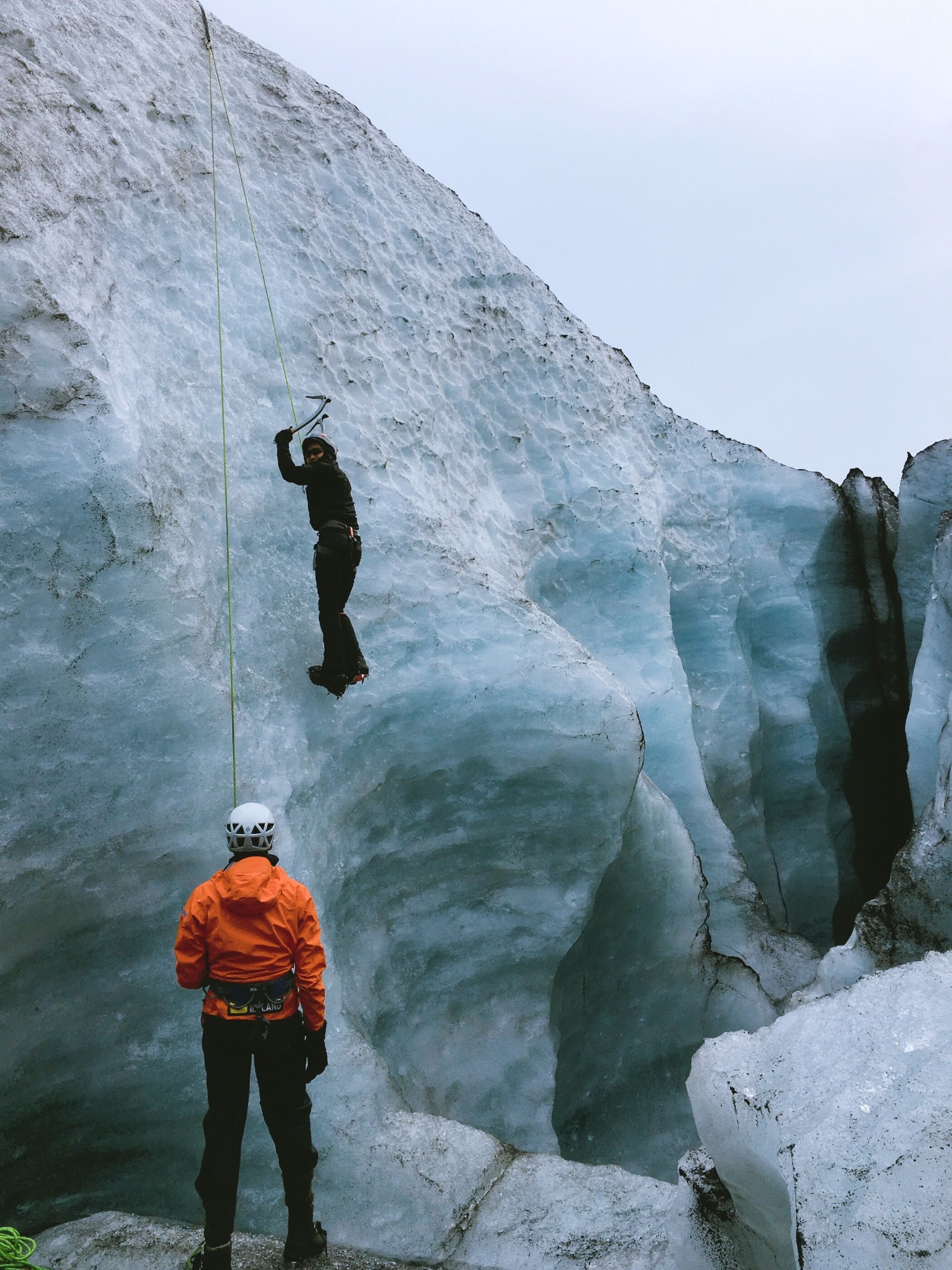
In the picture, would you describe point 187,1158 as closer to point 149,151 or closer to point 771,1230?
point 771,1230

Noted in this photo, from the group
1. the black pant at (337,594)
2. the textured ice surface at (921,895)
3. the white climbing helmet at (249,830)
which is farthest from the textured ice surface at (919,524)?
the white climbing helmet at (249,830)

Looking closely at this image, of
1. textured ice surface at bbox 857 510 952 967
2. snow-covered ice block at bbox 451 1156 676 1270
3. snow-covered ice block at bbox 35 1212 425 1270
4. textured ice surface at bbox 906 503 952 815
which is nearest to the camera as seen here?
snow-covered ice block at bbox 35 1212 425 1270

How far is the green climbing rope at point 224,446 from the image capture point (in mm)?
4688

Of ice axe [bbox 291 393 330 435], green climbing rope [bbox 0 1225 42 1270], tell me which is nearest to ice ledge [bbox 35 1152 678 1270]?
green climbing rope [bbox 0 1225 42 1270]

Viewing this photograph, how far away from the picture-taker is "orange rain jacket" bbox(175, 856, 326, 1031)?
3334 mm

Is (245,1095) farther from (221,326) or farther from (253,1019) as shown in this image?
(221,326)

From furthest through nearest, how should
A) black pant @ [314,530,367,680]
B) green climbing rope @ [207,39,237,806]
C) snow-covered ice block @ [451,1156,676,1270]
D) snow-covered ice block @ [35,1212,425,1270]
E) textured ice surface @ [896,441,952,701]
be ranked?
textured ice surface @ [896,441,952,701]
black pant @ [314,530,367,680]
green climbing rope @ [207,39,237,806]
snow-covered ice block @ [451,1156,676,1270]
snow-covered ice block @ [35,1212,425,1270]

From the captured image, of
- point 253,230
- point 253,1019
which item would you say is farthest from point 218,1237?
point 253,230

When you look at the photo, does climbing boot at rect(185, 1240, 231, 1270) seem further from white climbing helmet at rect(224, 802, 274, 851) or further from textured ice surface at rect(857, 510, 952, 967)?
textured ice surface at rect(857, 510, 952, 967)

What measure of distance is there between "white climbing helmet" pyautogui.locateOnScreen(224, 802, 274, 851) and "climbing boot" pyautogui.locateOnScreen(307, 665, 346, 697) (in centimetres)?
145

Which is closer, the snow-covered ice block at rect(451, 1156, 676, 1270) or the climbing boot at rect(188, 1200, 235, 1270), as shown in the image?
the climbing boot at rect(188, 1200, 235, 1270)

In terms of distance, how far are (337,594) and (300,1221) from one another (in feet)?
8.97

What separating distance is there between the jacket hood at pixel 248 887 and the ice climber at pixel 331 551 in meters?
1.67

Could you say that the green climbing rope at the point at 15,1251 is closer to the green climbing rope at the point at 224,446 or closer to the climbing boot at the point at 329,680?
the green climbing rope at the point at 224,446
